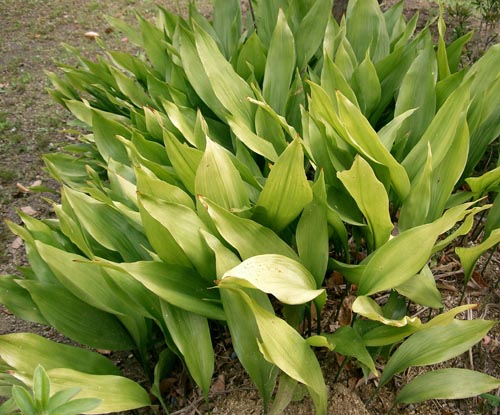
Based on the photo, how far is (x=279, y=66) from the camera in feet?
7.57

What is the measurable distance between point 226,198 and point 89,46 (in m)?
3.72

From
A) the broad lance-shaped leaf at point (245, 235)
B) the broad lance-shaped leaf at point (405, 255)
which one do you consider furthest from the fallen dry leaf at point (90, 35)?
the broad lance-shaped leaf at point (405, 255)

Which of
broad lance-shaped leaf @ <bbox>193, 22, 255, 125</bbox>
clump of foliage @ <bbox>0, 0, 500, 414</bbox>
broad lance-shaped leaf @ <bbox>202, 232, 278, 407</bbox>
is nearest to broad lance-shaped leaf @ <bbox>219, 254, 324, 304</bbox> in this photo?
clump of foliage @ <bbox>0, 0, 500, 414</bbox>

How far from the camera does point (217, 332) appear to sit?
188 centimetres

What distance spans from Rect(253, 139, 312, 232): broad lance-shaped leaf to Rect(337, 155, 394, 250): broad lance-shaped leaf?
117mm

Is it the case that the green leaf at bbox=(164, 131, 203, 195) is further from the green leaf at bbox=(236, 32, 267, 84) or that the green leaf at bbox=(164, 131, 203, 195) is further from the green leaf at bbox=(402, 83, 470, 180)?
the green leaf at bbox=(236, 32, 267, 84)

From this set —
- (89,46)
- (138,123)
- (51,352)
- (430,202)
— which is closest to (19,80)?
(89,46)

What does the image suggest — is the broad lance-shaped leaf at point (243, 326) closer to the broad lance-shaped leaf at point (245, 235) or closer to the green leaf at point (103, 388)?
the broad lance-shaped leaf at point (245, 235)

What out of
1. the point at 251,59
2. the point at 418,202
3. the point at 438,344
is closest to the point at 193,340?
the point at 438,344

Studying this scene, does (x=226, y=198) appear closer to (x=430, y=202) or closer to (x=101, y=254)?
(x=101, y=254)

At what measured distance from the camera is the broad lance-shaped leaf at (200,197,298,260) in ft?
4.72

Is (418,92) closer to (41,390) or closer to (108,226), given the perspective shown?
(108,226)

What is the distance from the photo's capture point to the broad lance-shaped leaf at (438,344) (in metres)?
1.43

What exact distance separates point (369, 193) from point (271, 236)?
312 mm
